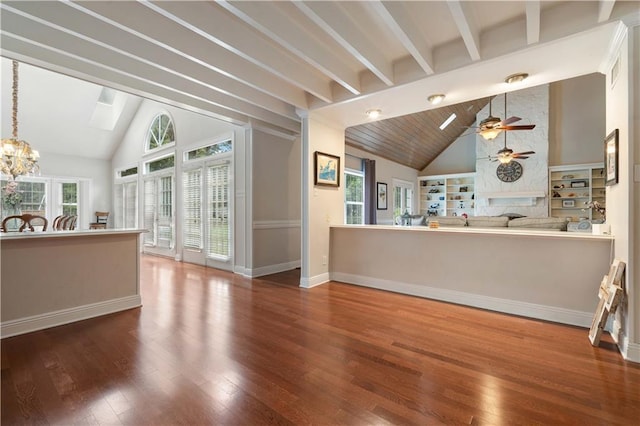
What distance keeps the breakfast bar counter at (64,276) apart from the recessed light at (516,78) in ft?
14.7

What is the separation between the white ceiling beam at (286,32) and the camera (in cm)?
213

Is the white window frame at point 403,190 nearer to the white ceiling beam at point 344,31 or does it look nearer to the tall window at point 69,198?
the white ceiling beam at point 344,31

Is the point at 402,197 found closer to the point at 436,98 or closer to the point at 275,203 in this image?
the point at 275,203

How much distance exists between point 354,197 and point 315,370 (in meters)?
6.08

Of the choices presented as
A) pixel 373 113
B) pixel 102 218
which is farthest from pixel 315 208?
pixel 102 218

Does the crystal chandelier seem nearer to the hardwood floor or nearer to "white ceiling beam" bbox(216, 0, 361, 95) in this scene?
the hardwood floor

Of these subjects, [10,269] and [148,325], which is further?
[148,325]

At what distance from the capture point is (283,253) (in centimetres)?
539

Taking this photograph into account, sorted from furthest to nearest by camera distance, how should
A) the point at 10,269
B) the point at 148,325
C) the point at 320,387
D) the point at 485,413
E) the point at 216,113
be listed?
the point at 216,113, the point at 148,325, the point at 10,269, the point at 320,387, the point at 485,413

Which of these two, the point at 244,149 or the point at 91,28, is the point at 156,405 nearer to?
the point at 91,28

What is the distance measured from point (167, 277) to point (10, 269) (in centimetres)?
227

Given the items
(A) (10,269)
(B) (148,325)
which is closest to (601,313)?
(B) (148,325)

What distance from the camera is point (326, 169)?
438cm

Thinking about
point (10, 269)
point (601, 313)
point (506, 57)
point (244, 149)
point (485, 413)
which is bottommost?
point (485, 413)
